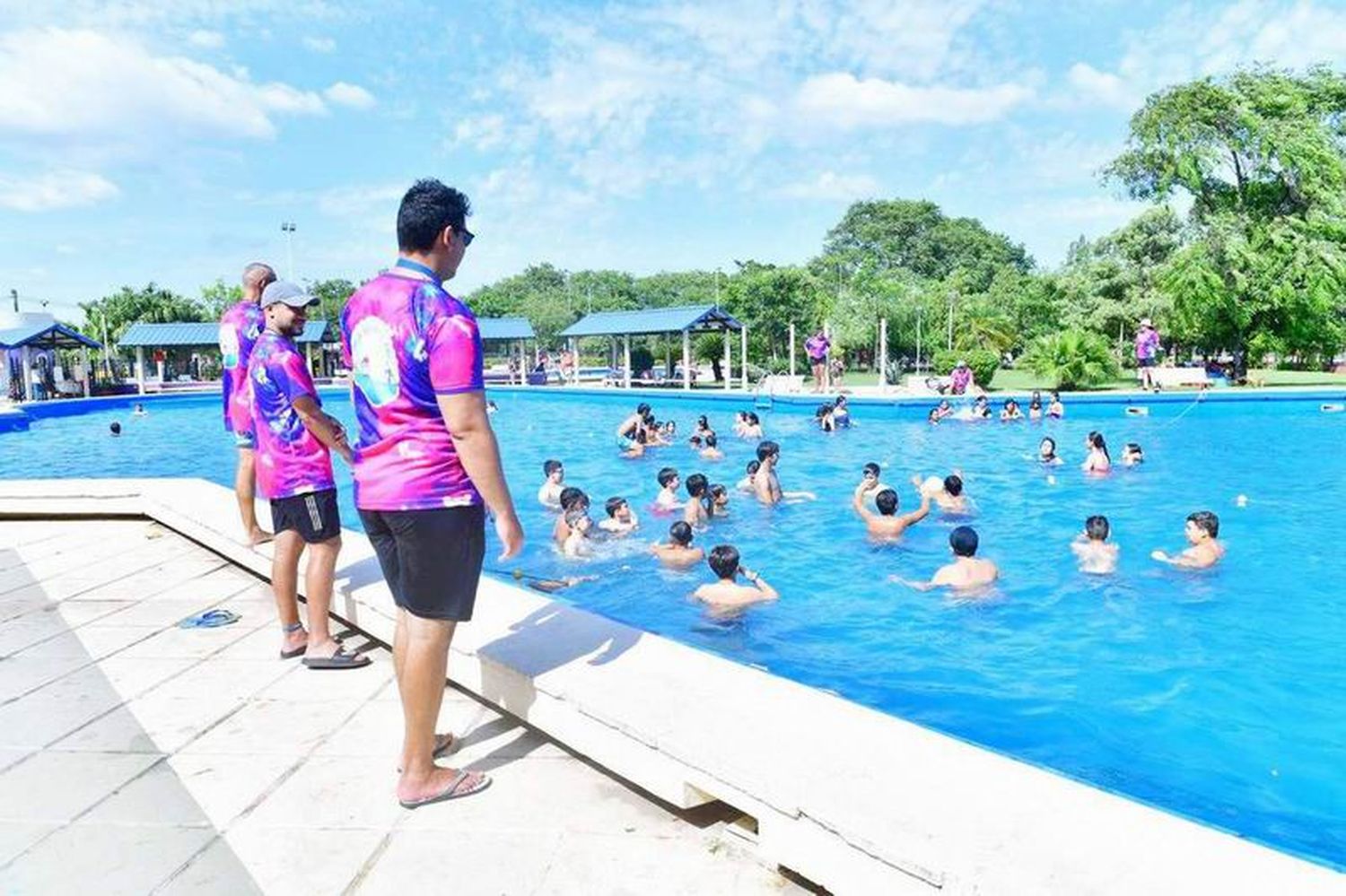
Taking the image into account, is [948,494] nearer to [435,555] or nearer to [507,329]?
[435,555]

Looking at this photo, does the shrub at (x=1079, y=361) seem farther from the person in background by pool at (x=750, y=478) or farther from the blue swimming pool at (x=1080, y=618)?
the person in background by pool at (x=750, y=478)

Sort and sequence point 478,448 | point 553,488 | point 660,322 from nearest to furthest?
point 478,448 → point 553,488 → point 660,322

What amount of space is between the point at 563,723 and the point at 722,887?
0.83 m

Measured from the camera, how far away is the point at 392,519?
8.25 feet

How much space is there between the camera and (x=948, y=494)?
9555 millimetres

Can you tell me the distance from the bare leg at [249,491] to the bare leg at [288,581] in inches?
56.2

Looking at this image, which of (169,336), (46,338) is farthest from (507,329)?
(46,338)

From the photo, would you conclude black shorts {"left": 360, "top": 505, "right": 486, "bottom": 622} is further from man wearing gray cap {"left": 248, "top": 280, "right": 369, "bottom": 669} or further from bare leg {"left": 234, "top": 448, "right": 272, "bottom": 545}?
bare leg {"left": 234, "top": 448, "right": 272, "bottom": 545}

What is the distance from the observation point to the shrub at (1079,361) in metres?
23.6

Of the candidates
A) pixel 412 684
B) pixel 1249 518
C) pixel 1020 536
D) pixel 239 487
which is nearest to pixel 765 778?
pixel 412 684

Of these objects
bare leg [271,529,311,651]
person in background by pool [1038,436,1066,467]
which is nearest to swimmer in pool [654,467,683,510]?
bare leg [271,529,311,651]

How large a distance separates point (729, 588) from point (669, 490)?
3.27 metres

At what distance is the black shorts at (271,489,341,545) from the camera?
3.66m

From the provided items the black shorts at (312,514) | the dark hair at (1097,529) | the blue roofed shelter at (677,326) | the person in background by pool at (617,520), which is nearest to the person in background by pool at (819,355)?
the blue roofed shelter at (677,326)
